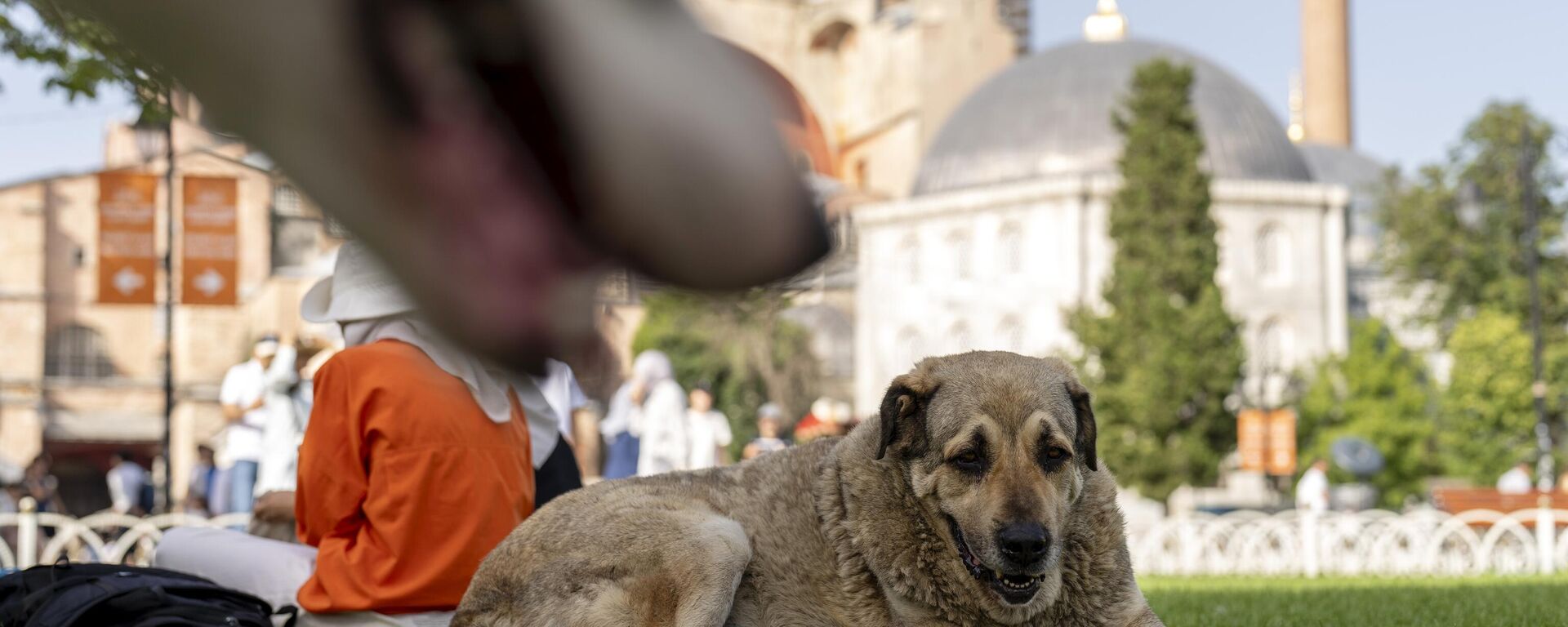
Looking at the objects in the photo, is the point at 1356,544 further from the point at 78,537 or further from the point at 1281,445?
the point at 1281,445

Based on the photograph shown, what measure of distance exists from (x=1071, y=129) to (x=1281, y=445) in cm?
2044

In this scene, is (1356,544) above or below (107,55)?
below

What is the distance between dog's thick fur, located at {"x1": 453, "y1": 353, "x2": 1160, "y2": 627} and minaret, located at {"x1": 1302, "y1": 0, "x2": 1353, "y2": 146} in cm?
9638

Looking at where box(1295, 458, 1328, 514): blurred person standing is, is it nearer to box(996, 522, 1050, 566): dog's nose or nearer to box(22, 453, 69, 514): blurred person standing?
box(22, 453, 69, 514): blurred person standing

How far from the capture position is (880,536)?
4438 mm

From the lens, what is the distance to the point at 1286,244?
204 ft

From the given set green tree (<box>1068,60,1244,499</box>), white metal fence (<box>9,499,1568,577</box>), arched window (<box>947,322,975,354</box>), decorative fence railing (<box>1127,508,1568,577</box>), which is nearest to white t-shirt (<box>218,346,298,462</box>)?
white metal fence (<box>9,499,1568,577</box>)

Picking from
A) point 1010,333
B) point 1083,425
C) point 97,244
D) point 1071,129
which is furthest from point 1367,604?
point 1071,129

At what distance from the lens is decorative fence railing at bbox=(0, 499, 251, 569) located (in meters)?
12.6

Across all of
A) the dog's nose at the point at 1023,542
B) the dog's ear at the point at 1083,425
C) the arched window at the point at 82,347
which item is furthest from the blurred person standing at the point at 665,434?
the arched window at the point at 82,347

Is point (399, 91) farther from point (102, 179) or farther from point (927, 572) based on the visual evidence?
point (927, 572)

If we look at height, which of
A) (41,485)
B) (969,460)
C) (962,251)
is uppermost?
(962,251)

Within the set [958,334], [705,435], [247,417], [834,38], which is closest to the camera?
[834,38]

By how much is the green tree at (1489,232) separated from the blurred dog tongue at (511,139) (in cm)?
5369
